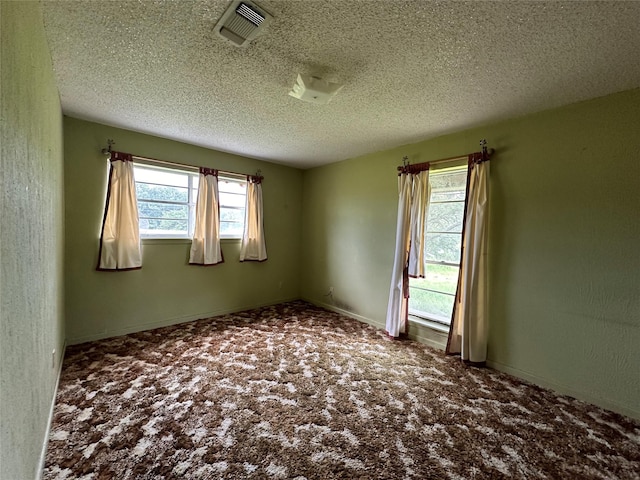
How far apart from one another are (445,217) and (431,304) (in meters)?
1.03

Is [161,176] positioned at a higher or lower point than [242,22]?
lower

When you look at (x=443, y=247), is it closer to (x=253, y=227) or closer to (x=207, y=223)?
(x=253, y=227)

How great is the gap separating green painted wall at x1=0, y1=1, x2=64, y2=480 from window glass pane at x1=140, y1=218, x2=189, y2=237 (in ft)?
5.65

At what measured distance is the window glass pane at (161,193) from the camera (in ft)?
10.9

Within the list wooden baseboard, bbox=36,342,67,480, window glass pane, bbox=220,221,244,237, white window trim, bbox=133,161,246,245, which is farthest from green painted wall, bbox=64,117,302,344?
wooden baseboard, bbox=36,342,67,480

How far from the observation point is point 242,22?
1.42m

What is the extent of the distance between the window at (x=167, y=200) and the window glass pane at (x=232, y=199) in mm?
29

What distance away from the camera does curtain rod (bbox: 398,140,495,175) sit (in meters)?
2.65

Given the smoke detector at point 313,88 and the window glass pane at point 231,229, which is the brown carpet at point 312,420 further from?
the smoke detector at point 313,88

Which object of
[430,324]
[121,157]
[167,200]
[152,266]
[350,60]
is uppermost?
[350,60]

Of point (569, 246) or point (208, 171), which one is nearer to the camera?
point (569, 246)

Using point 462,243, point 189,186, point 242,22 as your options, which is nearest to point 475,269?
point 462,243

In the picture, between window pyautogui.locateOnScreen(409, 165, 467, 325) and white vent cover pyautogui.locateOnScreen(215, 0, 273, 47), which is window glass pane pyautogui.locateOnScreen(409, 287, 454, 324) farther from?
white vent cover pyautogui.locateOnScreen(215, 0, 273, 47)

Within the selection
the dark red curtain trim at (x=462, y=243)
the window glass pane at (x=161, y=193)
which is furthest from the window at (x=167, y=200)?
the dark red curtain trim at (x=462, y=243)
